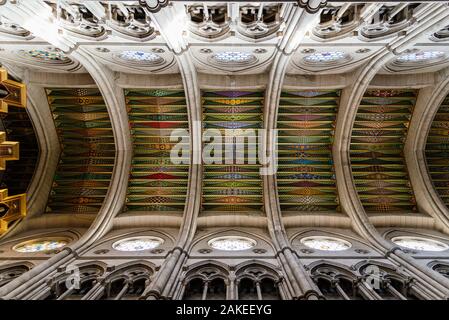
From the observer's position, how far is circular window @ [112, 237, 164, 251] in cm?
1275

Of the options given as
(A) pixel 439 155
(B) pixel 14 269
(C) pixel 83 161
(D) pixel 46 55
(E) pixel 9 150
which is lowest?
(B) pixel 14 269

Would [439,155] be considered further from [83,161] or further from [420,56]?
[83,161]

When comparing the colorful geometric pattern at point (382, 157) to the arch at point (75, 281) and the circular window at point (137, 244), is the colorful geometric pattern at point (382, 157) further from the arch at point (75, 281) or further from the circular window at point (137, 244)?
the arch at point (75, 281)

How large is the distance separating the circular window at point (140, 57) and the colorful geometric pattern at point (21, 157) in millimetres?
5871

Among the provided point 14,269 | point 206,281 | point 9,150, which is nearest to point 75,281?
point 14,269

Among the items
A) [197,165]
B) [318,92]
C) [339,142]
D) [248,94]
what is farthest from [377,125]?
[197,165]

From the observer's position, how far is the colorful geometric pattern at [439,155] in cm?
1480

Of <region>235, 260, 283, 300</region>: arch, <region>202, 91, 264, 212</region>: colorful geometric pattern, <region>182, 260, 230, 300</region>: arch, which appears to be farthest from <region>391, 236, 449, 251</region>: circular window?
<region>182, 260, 230, 300</region>: arch

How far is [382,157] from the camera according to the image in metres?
15.4

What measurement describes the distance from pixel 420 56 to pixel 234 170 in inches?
360

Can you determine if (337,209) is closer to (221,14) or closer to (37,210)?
(221,14)

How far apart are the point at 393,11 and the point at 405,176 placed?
29.2 ft

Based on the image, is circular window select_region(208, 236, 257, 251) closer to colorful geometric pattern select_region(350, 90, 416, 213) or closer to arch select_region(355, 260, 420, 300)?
arch select_region(355, 260, 420, 300)

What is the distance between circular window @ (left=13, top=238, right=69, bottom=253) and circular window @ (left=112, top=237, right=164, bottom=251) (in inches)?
97.7
